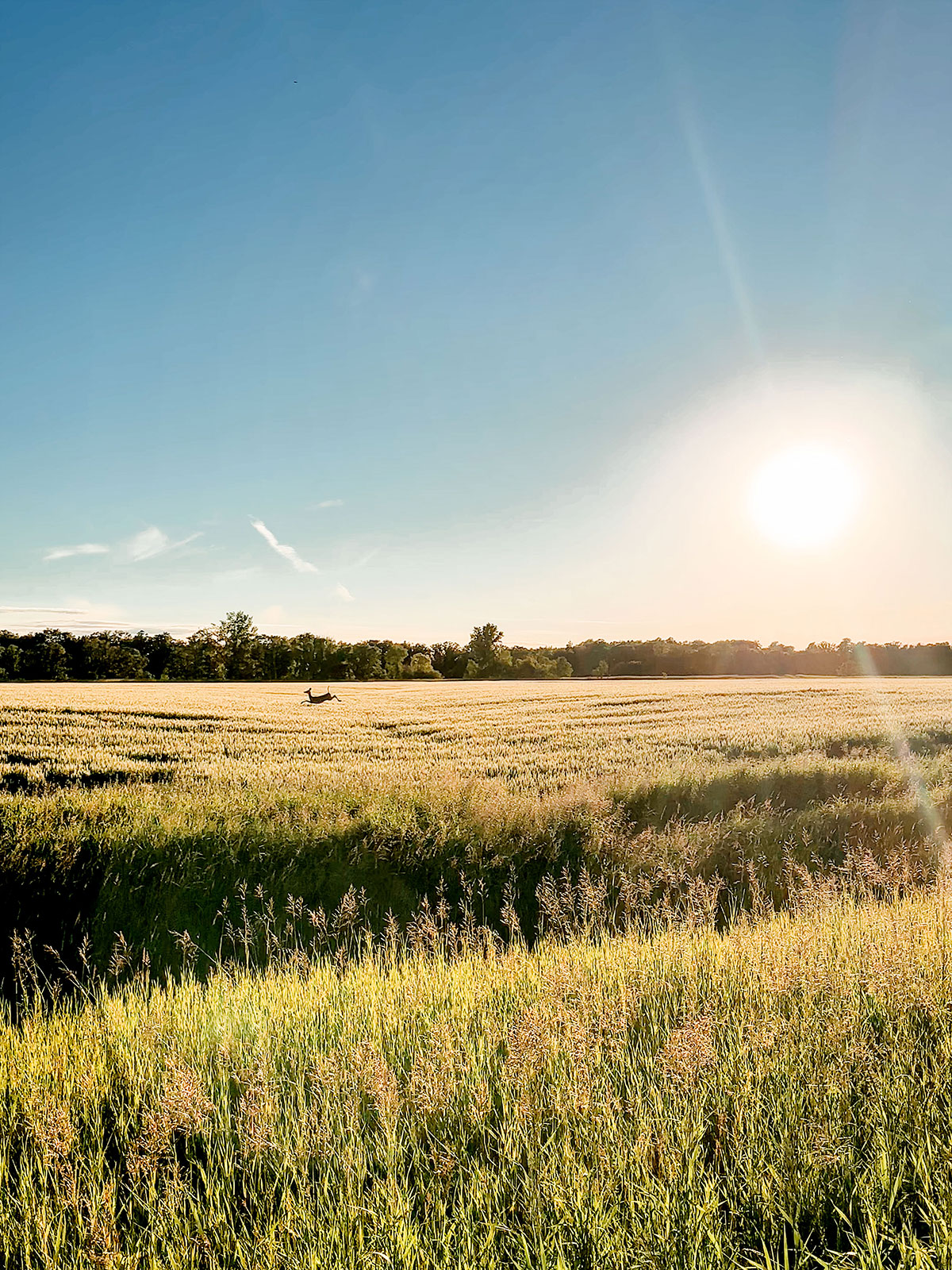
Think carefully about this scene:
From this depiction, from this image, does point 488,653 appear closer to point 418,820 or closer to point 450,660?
point 450,660

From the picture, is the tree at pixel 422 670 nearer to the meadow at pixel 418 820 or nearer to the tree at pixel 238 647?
the tree at pixel 238 647

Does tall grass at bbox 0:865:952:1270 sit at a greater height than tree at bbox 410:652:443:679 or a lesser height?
greater

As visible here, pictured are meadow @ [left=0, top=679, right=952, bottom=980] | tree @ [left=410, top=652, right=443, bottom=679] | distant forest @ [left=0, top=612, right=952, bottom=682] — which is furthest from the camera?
tree @ [left=410, top=652, right=443, bottom=679]

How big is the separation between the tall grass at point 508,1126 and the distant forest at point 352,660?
10840 centimetres

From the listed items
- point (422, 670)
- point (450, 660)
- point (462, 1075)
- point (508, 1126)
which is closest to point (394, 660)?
point (422, 670)

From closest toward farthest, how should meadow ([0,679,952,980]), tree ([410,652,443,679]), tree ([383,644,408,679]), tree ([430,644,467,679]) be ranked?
meadow ([0,679,952,980]) < tree ([410,652,443,679]) < tree ([383,644,408,679]) < tree ([430,644,467,679])

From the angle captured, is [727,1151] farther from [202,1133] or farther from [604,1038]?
[202,1133]

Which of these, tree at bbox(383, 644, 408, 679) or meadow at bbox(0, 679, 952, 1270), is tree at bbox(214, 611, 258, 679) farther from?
meadow at bbox(0, 679, 952, 1270)

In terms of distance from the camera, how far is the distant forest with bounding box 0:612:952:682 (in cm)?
10831

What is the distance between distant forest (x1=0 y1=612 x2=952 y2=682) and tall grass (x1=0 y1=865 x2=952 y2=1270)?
108 metres

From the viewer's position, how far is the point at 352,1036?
3.72m

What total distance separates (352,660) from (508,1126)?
118 meters

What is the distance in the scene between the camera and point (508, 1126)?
2.75 m

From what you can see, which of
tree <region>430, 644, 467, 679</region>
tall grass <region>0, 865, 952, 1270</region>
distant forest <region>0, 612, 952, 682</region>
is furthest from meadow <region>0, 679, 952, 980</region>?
tree <region>430, 644, 467, 679</region>
